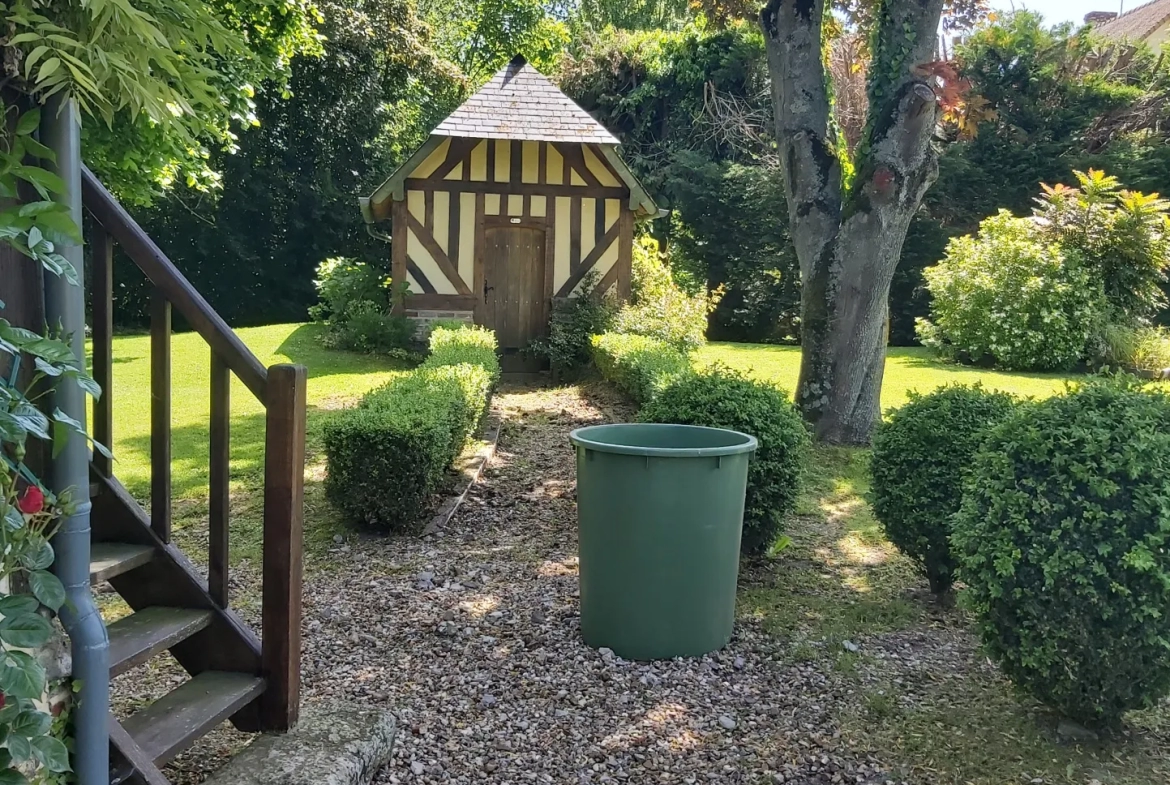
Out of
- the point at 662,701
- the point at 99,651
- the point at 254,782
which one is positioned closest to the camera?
the point at 99,651

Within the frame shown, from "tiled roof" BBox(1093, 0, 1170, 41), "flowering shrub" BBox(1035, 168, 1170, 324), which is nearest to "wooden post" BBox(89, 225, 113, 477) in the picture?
"flowering shrub" BBox(1035, 168, 1170, 324)

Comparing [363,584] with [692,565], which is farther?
[363,584]

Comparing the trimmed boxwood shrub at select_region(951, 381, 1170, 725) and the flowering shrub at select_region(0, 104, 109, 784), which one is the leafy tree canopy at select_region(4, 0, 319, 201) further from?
the trimmed boxwood shrub at select_region(951, 381, 1170, 725)

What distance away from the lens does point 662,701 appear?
3766 mm

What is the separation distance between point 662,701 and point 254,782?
5.56 ft

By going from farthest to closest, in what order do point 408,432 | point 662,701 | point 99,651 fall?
point 408,432 < point 662,701 < point 99,651

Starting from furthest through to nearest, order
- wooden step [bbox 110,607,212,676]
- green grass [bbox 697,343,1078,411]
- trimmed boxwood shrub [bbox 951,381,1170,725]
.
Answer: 1. green grass [bbox 697,343,1078,411]
2. trimmed boxwood shrub [bbox 951,381,1170,725]
3. wooden step [bbox 110,607,212,676]

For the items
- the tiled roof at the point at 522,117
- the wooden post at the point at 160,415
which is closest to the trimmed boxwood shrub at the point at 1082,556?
the wooden post at the point at 160,415

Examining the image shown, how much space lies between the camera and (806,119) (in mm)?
8047

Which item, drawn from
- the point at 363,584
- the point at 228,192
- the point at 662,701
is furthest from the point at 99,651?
the point at 228,192

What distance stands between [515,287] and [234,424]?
6.64m

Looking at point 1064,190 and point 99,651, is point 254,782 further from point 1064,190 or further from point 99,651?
point 1064,190

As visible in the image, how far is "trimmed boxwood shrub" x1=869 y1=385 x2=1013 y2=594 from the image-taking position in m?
4.66

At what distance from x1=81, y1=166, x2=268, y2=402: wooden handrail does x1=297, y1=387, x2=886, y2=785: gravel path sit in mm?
1465
